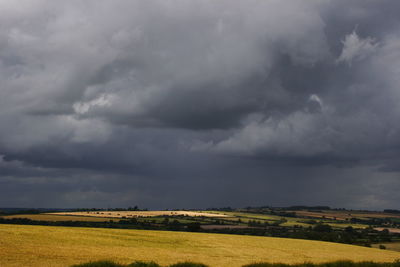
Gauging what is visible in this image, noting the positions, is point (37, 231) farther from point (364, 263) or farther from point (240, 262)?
point (364, 263)

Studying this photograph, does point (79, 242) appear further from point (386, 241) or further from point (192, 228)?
point (386, 241)

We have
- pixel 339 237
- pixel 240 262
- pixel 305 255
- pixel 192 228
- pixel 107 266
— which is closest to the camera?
pixel 107 266

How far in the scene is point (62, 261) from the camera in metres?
38.3

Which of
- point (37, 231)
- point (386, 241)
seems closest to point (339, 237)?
point (386, 241)

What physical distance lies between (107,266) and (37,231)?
26.7 meters

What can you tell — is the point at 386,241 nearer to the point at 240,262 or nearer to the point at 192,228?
the point at 192,228

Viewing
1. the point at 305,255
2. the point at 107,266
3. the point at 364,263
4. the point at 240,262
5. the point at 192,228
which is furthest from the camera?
the point at 192,228

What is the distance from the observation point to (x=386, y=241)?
11831 centimetres

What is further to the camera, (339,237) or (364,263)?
(339,237)

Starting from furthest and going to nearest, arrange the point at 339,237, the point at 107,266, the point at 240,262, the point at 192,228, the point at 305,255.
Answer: the point at 192,228, the point at 339,237, the point at 305,255, the point at 240,262, the point at 107,266

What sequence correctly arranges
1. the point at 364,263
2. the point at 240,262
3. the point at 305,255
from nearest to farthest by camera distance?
the point at 240,262, the point at 364,263, the point at 305,255

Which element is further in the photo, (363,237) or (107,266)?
(363,237)

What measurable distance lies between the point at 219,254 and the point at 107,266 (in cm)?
1956

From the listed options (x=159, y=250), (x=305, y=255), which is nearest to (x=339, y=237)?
(x=305, y=255)
